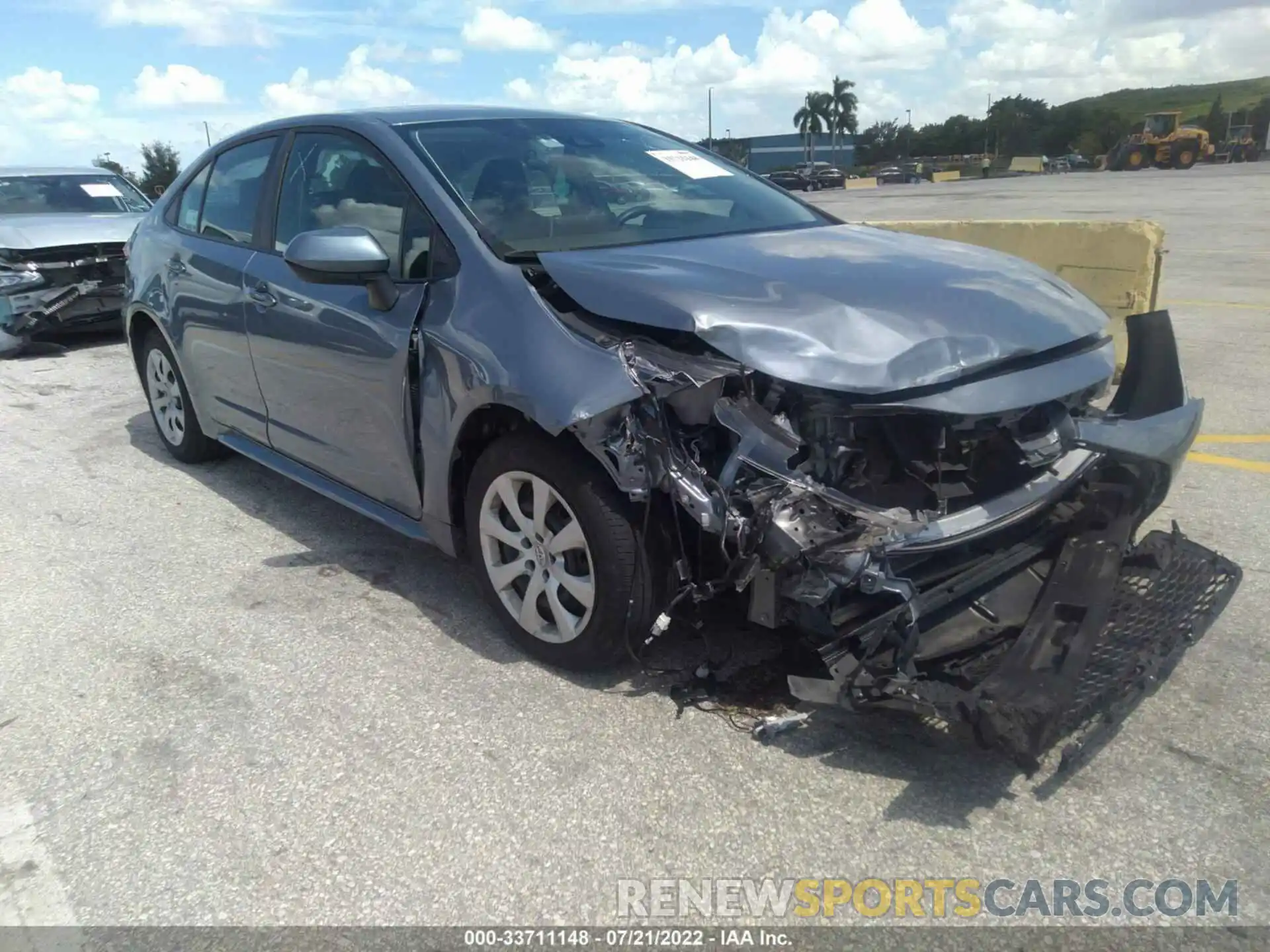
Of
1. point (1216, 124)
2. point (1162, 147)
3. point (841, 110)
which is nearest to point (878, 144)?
point (841, 110)

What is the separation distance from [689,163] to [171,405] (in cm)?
333

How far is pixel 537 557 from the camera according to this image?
3203 millimetres

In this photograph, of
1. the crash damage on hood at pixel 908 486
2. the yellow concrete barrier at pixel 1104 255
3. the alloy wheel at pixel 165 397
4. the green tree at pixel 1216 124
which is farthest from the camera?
the green tree at pixel 1216 124

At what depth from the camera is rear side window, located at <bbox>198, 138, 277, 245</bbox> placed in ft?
14.8

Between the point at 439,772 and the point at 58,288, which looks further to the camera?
the point at 58,288

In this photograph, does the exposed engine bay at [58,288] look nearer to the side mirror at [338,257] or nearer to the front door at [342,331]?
the front door at [342,331]

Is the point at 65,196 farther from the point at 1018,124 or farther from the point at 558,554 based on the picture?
the point at 1018,124

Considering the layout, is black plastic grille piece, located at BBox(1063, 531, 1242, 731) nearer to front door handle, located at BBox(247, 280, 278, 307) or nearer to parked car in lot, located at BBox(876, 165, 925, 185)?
front door handle, located at BBox(247, 280, 278, 307)

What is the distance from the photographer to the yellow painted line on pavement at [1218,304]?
9.20 metres

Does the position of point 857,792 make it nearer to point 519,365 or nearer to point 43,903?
point 519,365

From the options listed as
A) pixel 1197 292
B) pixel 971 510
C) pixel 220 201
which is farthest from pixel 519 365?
pixel 1197 292

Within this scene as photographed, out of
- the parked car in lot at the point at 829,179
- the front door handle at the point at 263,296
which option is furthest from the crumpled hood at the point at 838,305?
the parked car in lot at the point at 829,179

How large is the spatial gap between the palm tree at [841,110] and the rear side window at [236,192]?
102m

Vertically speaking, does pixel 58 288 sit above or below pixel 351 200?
below
